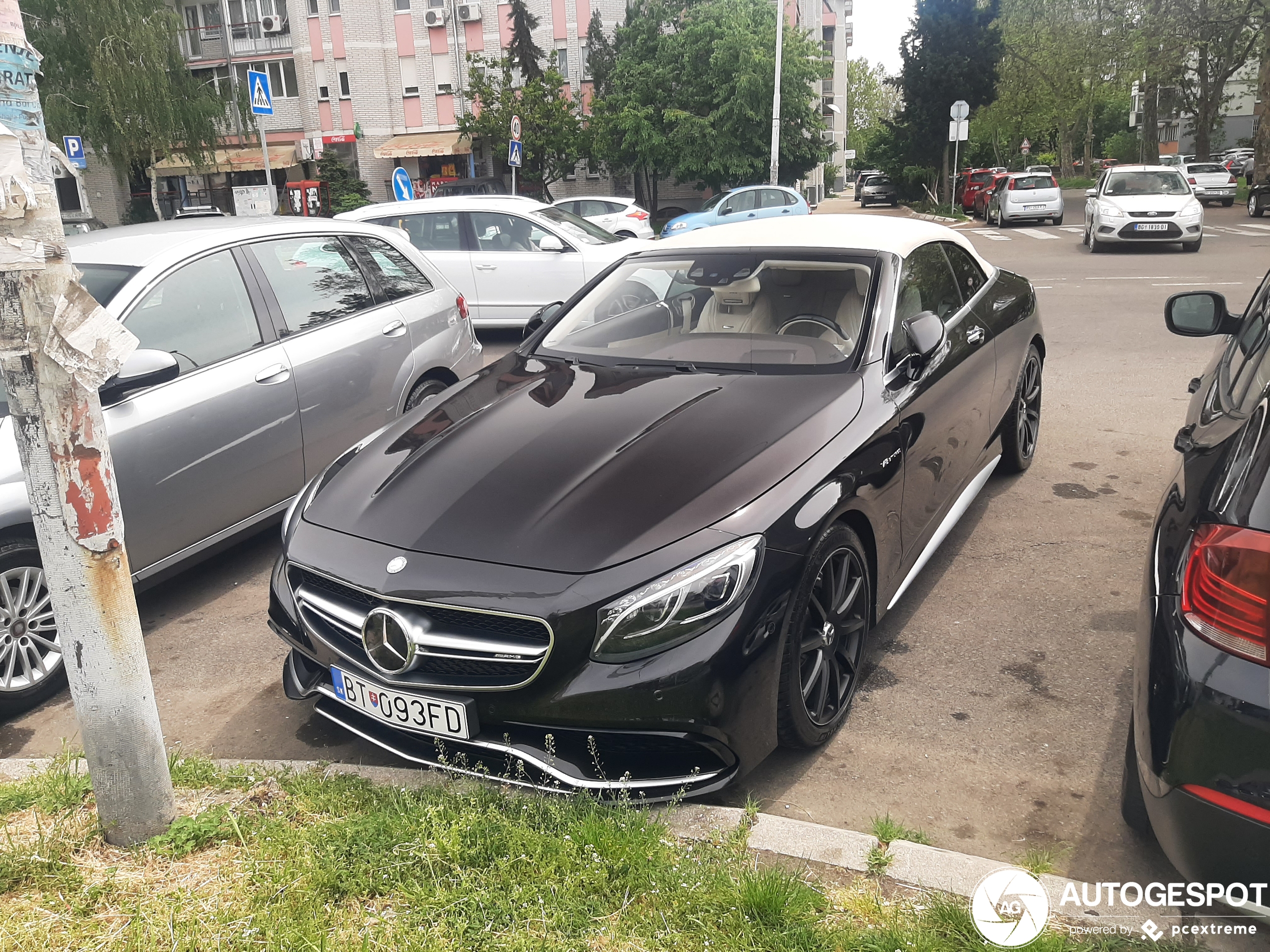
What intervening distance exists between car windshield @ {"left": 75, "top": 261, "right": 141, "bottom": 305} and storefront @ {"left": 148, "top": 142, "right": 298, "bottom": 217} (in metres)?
41.3

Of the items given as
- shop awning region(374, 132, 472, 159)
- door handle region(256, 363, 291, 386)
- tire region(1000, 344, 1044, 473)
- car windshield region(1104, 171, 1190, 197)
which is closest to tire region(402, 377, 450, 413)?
door handle region(256, 363, 291, 386)

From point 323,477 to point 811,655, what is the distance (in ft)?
6.05

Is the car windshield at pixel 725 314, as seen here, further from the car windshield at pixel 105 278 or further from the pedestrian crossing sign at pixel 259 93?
the pedestrian crossing sign at pixel 259 93

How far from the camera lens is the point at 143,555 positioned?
14.6 feet

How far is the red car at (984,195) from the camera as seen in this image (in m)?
35.1

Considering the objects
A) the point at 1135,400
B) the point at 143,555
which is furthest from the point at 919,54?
the point at 143,555

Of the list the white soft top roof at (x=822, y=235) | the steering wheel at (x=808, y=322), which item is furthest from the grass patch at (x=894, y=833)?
the white soft top roof at (x=822, y=235)

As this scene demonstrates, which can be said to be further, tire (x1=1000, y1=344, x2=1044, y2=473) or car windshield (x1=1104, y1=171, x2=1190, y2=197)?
car windshield (x1=1104, y1=171, x2=1190, y2=197)

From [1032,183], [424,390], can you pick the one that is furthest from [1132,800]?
[1032,183]

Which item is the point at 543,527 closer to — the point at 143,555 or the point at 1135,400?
the point at 143,555

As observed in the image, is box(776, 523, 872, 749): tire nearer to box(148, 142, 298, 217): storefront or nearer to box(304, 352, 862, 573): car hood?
box(304, 352, 862, 573): car hood

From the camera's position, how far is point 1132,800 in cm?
281

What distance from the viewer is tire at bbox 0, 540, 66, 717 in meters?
3.96

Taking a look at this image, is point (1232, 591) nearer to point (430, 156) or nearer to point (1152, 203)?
point (1152, 203)
